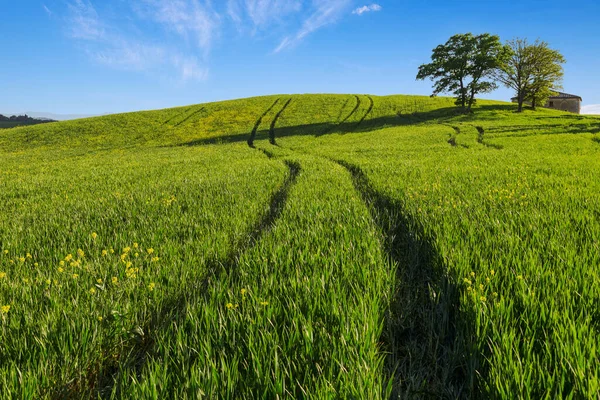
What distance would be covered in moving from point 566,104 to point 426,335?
102351 mm

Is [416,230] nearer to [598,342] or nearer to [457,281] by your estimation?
[457,281]

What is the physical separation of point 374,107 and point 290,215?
178ft

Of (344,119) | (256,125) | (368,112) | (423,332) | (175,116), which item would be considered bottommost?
(423,332)

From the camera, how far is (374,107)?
181 ft

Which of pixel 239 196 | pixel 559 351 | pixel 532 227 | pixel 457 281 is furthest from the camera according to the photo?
pixel 239 196

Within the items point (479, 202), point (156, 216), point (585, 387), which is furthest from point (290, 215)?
point (585, 387)

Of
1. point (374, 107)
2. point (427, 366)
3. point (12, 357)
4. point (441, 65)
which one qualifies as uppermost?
point (441, 65)

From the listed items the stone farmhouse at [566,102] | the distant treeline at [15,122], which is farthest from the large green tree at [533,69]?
the distant treeline at [15,122]

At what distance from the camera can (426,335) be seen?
2.55 m

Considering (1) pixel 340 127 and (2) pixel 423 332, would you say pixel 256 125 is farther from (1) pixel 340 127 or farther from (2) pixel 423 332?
(2) pixel 423 332

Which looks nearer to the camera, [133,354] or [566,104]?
[133,354]

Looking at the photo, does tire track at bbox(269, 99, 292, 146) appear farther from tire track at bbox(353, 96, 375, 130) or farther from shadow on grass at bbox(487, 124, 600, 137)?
shadow on grass at bbox(487, 124, 600, 137)

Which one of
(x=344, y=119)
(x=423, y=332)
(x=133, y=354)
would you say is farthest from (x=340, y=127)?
A: (x=133, y=354)

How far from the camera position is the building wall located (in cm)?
7669
